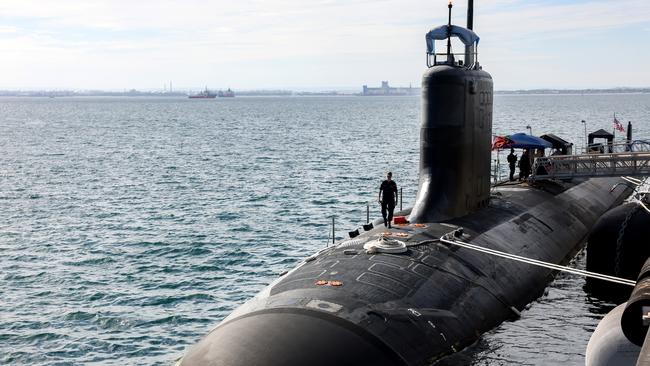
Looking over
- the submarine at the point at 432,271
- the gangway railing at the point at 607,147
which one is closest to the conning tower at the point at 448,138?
the submarine at the point at 432,271

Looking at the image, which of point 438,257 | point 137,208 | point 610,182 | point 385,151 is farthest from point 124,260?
point 385,151

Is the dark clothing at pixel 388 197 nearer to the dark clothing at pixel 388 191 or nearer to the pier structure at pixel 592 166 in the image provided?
the dark clothing at pixel 388 191

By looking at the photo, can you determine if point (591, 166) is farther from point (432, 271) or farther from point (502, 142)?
point (432, 271)

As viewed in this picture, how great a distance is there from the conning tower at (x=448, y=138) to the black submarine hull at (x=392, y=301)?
76cm

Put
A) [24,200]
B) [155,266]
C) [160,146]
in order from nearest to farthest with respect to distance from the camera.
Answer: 1. [155,266]
2. [24,200]
3. [160,146]

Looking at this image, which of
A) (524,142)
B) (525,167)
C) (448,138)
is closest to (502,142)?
(524,142)

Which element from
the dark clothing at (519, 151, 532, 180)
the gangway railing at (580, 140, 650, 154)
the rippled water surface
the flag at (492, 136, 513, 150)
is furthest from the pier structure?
the rippled water surface

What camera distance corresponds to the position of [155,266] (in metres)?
34.5

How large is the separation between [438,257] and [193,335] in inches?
360

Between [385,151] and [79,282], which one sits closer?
[79,282]

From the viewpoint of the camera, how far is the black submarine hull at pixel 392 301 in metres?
13.6

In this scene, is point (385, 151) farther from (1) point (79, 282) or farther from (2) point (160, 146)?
(1) point (79, 282)

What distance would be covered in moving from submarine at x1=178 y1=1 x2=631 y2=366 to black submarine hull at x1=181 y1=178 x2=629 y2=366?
0.11ft

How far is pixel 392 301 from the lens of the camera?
16.4m
